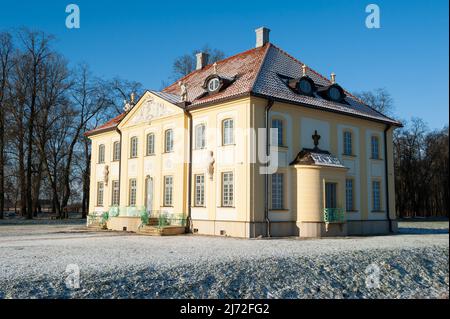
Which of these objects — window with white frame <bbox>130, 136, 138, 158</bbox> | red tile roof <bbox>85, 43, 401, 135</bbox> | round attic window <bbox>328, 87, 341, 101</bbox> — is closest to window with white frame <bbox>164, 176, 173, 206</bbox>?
window with white frame <bbox>130, 136, 138, 158</bbox>

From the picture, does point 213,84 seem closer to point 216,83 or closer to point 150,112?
point 216,83

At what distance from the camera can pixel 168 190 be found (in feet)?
80.3

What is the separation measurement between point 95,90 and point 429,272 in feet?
124

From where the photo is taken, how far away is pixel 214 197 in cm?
2170

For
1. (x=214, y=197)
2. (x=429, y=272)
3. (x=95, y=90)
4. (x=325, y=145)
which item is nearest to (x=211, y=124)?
(x=214, y=197)

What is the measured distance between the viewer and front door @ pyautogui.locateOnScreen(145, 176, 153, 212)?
25641mm


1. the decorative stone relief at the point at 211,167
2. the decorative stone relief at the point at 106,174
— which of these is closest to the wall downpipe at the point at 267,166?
the decorative stone relief at the point at 211,167

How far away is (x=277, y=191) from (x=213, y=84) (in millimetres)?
6272

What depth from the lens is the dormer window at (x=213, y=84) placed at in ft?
75.8

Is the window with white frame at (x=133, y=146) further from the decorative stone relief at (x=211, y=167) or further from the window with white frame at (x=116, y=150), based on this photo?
the decorative stone relief at (x=211, y=167)

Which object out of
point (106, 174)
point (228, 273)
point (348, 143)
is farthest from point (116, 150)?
point (228, 273)

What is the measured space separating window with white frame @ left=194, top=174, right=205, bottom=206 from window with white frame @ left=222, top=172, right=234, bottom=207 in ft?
4.87

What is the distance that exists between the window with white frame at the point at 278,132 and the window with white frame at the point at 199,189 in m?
3.88

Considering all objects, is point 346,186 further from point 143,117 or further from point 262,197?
point 143,117
